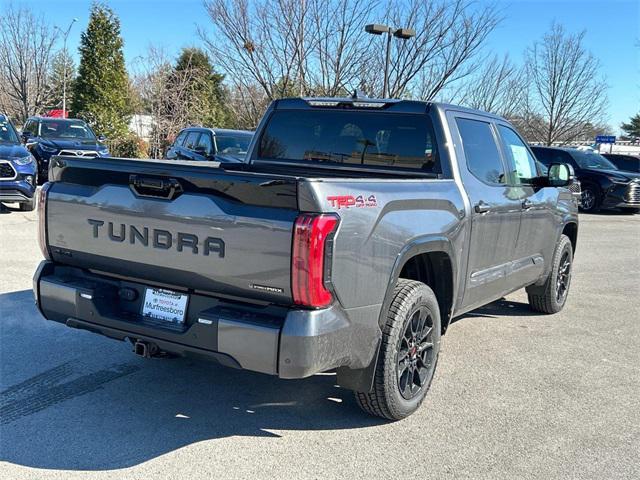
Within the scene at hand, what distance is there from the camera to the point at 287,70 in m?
20.3

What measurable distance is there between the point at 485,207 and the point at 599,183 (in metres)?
14.8

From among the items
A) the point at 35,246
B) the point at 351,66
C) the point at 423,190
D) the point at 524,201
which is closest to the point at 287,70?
the point at 351,66

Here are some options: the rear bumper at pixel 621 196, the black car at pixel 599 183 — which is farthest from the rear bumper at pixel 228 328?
the rear bumper at pixel 621 196

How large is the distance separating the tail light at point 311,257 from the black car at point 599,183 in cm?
1541

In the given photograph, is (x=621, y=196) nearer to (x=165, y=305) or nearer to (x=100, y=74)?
(x=165, y=305)

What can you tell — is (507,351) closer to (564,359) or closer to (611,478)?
(564,359)

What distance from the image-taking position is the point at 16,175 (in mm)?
10750

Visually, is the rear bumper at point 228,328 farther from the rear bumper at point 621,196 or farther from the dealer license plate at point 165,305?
the rear bumper at point 621,196

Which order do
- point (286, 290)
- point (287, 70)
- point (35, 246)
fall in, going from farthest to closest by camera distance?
point (287, 70), point (35, 246), point (286, 290)

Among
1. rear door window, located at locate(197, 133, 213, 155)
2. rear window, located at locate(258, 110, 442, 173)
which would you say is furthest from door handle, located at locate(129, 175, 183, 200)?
rear door window, located at locate(197, 133, 213, 155)

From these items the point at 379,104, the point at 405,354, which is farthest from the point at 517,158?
the point at 405,354

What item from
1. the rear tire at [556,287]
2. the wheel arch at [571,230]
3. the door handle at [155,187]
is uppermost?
the door handle at [155,187]

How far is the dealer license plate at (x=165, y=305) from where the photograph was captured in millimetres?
3311

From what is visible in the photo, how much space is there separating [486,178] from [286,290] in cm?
239
